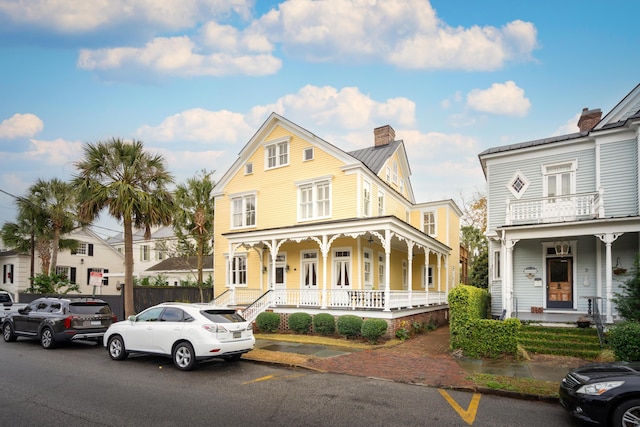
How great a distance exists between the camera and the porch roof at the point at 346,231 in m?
16.2

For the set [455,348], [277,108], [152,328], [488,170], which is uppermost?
[277,108]

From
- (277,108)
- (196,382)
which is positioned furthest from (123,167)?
(196,382)

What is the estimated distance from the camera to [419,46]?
17.9m

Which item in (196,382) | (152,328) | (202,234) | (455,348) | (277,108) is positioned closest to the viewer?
(196,382)

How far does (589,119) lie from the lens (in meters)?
17.6

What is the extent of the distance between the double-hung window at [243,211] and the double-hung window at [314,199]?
330cm

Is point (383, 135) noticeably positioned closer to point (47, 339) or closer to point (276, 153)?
point (276, 153)

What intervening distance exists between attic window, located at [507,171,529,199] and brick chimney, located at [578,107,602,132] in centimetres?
358

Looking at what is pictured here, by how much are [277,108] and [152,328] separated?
585 inches

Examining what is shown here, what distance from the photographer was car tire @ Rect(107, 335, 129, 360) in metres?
11.3

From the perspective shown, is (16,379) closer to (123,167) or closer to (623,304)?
(123,167)

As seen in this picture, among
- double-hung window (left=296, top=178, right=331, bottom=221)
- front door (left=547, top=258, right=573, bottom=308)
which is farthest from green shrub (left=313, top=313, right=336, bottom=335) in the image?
front door (left=547, top=258, right=573, bottom=308)

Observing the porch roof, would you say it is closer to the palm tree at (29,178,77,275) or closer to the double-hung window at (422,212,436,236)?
the double-hung window at (422,212,436,236)

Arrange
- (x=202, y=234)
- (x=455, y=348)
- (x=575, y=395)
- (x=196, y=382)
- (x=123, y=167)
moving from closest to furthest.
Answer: (x=575, y=395) → (x=196, y=382) → (x=455, y=348) → (x=123, y=167) → (x=202, y=234)
